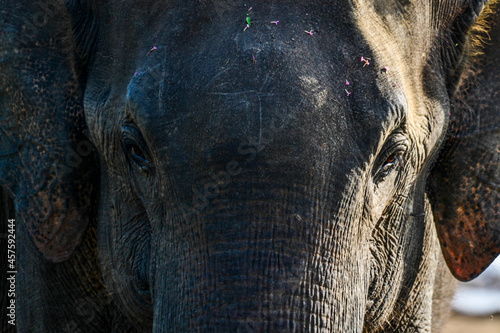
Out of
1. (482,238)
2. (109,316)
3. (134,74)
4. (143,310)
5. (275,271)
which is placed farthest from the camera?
(109,316)

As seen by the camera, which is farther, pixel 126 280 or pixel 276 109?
pixel 126 280

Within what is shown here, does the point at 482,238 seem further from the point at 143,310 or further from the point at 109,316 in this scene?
the point at 109,316

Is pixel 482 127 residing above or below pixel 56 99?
below

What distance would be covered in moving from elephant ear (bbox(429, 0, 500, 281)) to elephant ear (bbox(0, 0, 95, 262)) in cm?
123

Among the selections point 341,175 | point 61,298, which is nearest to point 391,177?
point 341,175

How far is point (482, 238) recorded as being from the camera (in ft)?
10.4

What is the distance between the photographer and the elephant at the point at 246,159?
7.63 feet

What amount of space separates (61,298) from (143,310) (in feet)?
2.24

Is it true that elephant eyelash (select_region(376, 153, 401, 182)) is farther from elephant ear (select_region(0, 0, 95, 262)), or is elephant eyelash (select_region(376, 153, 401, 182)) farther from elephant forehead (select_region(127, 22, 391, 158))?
elephant ear (select_region(0, 0, 95, 262))

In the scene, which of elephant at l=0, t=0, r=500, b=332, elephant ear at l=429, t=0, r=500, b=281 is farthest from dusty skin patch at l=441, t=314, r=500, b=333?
elephant at l=0, t=0, r=500, b=332

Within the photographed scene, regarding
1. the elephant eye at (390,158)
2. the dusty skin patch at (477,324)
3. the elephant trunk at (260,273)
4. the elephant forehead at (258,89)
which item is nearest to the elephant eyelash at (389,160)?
the elephant eye at (390,158)

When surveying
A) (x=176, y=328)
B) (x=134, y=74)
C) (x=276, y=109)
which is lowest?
A: (x=176, y=328)

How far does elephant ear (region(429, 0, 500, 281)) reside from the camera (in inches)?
120

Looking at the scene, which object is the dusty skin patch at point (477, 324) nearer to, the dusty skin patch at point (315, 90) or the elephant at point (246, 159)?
the elephant at point (246, 159)
